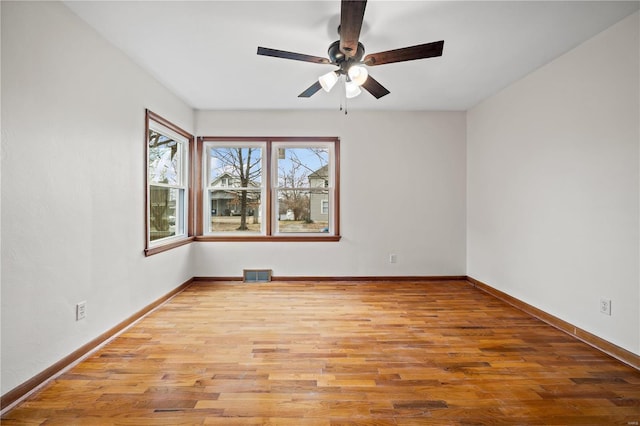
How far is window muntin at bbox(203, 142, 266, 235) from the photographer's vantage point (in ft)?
14.7

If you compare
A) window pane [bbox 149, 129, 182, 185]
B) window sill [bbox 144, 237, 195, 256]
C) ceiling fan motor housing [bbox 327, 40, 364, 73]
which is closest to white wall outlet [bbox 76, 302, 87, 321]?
window sill [bbox 144, 237, 195, 256]

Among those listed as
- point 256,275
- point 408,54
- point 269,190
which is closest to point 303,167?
point 269,190

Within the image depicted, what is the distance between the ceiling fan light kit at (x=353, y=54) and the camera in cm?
167

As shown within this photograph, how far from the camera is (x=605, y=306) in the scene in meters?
2.37

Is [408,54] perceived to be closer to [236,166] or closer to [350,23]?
[350,23]

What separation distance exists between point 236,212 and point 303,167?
1.23 metres

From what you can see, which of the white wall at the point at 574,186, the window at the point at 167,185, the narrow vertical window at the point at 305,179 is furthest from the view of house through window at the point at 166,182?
the white wall at the point at 574,186

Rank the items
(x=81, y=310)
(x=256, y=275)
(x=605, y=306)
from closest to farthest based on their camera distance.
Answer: (x=81, y=310)
(x=605, y=306)
(x=256, y=275)

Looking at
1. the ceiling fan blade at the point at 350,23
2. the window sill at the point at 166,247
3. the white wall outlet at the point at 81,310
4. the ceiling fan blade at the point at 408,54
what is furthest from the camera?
the window sill at the point at 166,247

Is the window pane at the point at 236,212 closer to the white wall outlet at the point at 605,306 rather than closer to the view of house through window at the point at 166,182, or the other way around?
the view of house through window at the point at 166,182

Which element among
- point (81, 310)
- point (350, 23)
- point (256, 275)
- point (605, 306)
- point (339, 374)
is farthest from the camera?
point (256, 275)

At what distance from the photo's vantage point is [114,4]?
2049 mm

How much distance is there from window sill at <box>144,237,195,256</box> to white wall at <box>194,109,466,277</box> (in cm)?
32

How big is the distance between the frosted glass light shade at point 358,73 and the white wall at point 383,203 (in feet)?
6.72
